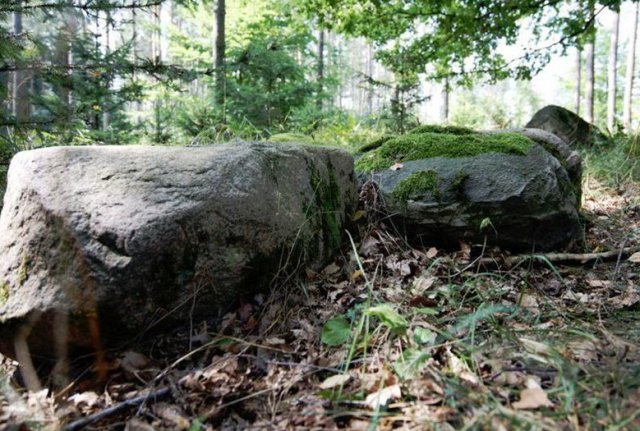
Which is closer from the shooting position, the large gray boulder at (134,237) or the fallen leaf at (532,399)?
the fallen leaf at (532,399)

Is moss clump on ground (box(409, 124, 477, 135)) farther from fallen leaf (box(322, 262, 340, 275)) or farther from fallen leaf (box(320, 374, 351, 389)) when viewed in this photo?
fallen leaf (box(320, 374, 351, 389))

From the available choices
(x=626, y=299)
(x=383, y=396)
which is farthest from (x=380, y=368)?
(x=626, y=299)

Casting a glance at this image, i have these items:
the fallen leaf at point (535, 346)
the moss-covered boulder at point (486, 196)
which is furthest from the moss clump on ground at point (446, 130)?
the fallen leaf at point (535, 346)

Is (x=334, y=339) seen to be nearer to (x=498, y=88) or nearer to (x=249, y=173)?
(x=249, y=173)

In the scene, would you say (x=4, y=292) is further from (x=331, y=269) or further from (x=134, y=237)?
(x=331, y=269)

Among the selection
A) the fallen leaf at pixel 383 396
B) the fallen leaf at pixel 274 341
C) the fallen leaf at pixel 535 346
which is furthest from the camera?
the fallen leaf at pixel 274 341

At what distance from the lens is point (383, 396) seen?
4.56 ft

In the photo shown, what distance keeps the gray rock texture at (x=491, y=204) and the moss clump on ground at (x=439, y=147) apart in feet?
0.30

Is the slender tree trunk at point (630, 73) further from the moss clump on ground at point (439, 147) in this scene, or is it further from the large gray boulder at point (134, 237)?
the large gray boulder at point (134, 237)

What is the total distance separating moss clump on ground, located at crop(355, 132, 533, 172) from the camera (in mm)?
3072

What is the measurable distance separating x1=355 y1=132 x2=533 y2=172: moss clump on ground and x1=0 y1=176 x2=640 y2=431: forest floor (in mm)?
1189

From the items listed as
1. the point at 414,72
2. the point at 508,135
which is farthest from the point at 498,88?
the point at 508,135

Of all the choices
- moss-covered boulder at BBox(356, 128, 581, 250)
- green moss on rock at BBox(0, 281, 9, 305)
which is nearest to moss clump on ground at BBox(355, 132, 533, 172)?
moss-covered boulder at BBox(356, 128, 581, 250)

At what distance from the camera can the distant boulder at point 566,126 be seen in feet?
24.0
